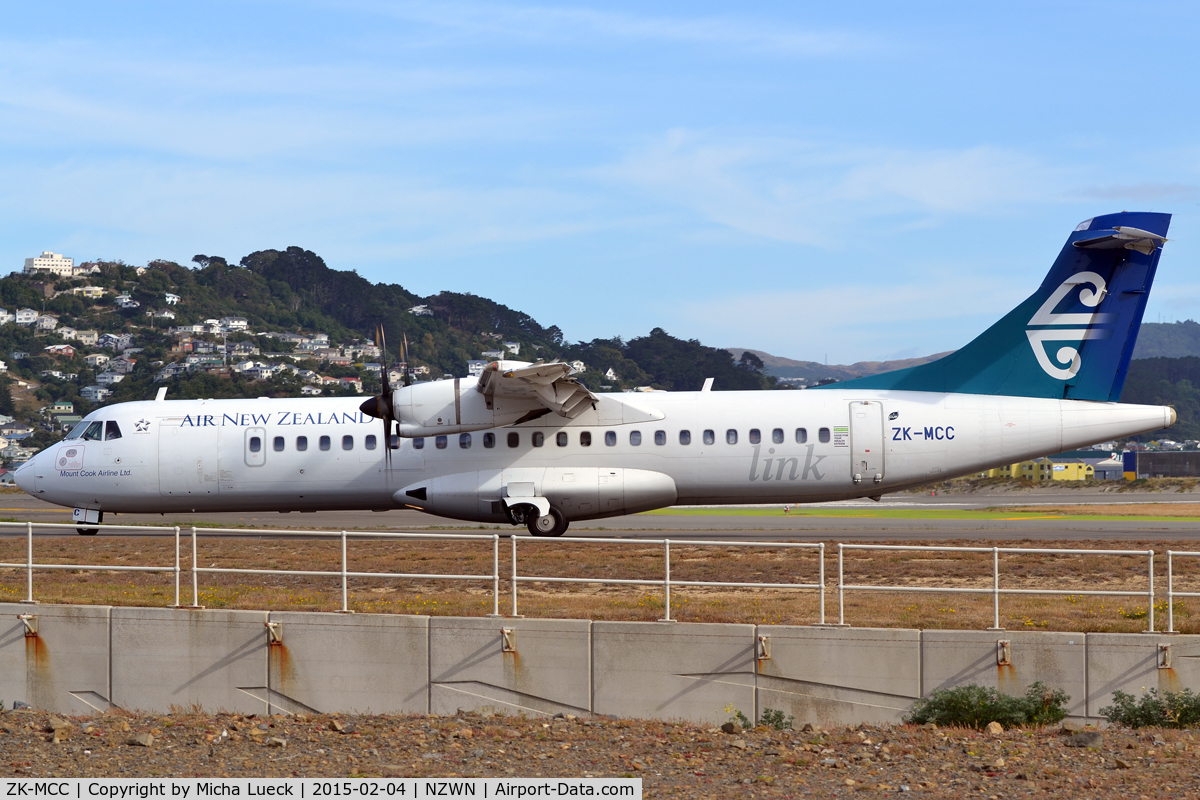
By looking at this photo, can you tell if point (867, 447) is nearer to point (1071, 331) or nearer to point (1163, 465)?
point (1071, 331)

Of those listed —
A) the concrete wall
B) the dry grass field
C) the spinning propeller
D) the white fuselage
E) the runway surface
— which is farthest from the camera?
the runway surface

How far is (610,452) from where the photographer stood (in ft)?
80.9

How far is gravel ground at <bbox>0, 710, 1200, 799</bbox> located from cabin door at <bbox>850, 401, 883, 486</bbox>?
1217 cm

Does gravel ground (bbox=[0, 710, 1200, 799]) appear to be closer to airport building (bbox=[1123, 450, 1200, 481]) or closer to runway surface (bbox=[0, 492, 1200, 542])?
runway surface (bbox=[0, 492, 1200, 542])

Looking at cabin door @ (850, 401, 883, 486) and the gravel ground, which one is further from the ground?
cabin door @ (850, 401, 883, 486)

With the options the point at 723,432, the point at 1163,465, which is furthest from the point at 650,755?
the point at 1163,465

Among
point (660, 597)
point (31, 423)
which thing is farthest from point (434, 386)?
point (31, 423)

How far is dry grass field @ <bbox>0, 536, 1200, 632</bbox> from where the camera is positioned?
15148 mm

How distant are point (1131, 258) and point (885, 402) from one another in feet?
20.3
